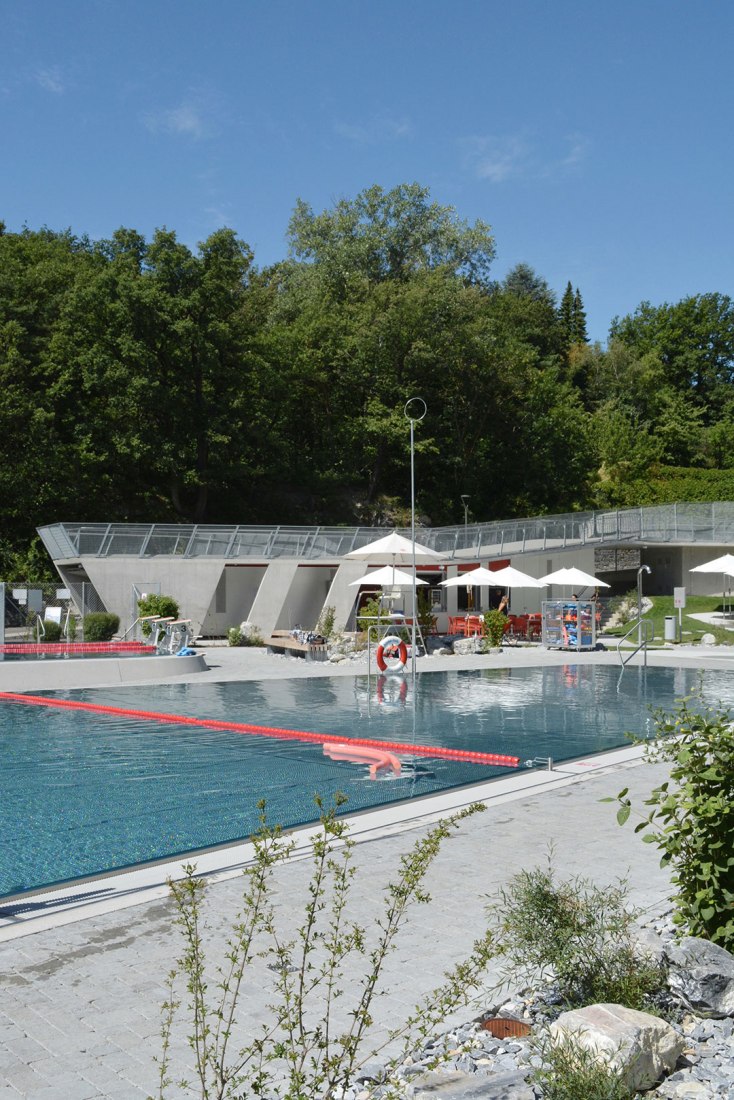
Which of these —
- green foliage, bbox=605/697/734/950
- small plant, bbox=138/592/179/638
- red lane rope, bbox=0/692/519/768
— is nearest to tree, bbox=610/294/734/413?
small plant, bbox=138/592/179/638

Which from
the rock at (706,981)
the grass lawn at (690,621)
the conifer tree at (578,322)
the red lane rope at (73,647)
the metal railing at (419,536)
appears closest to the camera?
the rock at (706,981)

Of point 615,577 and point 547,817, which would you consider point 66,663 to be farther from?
point 615,577

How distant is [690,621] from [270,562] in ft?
49.0

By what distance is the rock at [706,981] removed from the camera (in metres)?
4.22

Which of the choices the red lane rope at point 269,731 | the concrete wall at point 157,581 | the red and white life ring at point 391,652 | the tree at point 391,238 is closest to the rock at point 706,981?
the red lane rope at point 269,731

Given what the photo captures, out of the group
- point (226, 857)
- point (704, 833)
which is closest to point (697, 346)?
point (226, 857)

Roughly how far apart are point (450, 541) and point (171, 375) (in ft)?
58.0

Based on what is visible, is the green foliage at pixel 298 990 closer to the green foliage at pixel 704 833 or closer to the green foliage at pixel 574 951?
the green foliage at pixel 574 951

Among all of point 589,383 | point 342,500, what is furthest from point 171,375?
point 589,383

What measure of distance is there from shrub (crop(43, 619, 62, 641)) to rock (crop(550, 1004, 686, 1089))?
22.7 metres

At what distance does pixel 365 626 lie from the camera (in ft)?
87.2

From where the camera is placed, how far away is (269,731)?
45.3ft

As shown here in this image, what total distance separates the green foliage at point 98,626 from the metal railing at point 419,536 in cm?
332

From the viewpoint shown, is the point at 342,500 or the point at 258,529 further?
the point at 342,500
